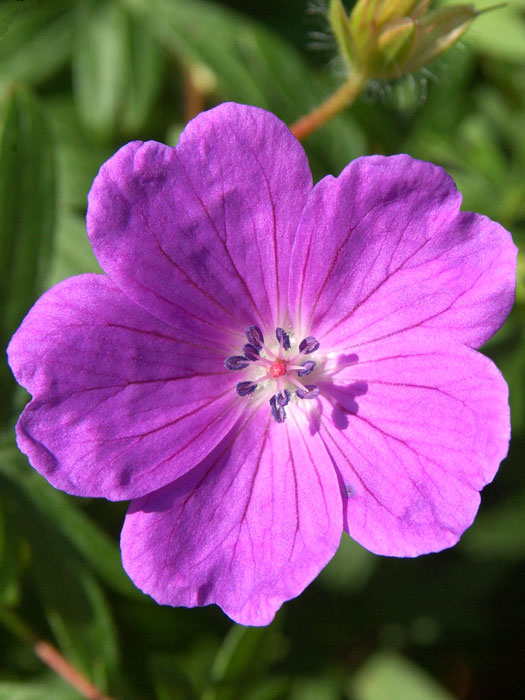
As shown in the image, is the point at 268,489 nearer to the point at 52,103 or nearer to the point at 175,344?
the point at 175,344

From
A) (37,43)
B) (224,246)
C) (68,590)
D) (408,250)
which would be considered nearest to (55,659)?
(68,590)

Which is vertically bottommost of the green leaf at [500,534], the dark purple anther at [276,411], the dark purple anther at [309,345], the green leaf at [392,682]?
the green leaf at [392,682]

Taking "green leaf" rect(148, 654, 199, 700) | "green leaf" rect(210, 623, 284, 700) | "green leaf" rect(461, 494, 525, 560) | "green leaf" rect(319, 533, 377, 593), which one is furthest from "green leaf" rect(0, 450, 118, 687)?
"green leaf" rect(461, 494, 525, 560)

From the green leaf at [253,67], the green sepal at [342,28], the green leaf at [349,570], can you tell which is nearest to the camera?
the green sepal at [342,28]

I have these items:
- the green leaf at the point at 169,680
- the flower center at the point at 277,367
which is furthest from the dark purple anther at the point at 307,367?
the green leaf at the point at 169,680

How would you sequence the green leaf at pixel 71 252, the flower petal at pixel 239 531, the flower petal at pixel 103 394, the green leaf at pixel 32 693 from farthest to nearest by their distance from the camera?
1. the green leaf at pixel 71 252
2. the green leaf at pixel 32 693
3. the flower petal at pixel 239 531
4. the flower petal at pixel 103 394

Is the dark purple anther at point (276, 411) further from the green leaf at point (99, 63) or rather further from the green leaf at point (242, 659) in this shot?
the green leaf at point (99, 63)

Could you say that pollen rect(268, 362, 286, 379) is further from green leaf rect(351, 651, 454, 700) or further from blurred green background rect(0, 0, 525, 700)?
green leaf rect(351, 651, 454, 700)
